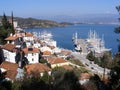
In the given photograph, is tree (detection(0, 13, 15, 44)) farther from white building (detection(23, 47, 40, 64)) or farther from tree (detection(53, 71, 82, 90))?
tree (detection(53, 71, 82, 90))

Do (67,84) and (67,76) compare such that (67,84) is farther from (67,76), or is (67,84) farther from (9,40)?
(9,40)

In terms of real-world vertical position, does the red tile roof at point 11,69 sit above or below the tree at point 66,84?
below

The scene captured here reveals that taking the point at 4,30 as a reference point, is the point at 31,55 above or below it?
below

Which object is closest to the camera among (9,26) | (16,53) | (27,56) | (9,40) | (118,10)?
(118,10)

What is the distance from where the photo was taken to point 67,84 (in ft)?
67.8

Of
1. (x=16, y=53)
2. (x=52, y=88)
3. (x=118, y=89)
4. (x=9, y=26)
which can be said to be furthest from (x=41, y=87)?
(x=9, y=26)

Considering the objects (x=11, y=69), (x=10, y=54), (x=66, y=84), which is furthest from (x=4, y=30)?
(x=66, y=84)

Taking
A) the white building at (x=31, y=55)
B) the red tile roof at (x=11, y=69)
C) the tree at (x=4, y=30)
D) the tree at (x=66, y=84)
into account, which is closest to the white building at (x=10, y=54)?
the white building at (x=31, y=55)

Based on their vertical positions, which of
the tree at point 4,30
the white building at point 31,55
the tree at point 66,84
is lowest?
the white building at point 31,55

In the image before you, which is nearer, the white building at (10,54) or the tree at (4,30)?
the white building at (10,54)

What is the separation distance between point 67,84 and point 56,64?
1938 centimetres

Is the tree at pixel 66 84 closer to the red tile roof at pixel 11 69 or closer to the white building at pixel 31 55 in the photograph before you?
the red tile roof at pixel 11 69

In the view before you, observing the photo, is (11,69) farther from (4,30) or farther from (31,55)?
(4,30)

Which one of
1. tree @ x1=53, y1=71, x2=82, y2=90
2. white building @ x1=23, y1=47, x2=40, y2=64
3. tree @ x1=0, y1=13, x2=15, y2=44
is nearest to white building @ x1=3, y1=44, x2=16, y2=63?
white building @ x1=23, y1=47, x2=40, y2=64
